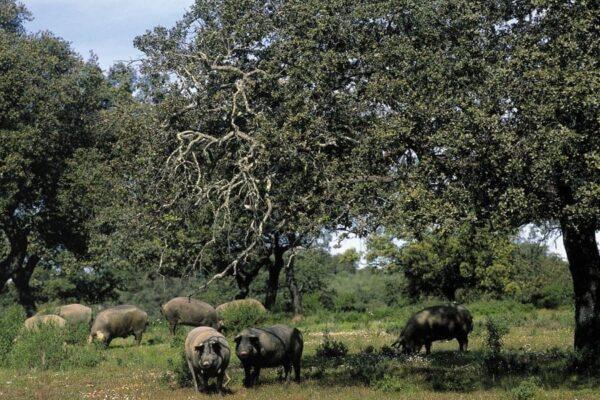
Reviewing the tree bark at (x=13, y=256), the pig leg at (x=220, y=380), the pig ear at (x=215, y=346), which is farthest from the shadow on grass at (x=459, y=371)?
the tree bark at (x=13, y=256)

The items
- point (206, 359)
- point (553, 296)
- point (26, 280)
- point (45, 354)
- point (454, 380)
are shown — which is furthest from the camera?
point (26, 280)

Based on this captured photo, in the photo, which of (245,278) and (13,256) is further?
(245,278)

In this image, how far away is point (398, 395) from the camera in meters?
15.4

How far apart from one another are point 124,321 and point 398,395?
18.5 m

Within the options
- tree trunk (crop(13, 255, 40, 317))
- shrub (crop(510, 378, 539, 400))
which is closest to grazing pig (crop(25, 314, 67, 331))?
tree trunk (crop(13, 255, 40, 317))

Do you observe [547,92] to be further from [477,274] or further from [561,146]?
[477,274]

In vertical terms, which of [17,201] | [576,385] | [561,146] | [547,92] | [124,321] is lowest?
[576,385]

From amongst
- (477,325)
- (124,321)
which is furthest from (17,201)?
(477,325)

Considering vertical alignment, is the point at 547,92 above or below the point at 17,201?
below

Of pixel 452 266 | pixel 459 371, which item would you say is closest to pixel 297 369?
pixel 459 371

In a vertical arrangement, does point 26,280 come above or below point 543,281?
above

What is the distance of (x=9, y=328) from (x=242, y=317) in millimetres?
10936

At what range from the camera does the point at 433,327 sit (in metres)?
23.8

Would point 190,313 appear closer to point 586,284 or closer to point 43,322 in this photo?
point 43,322
